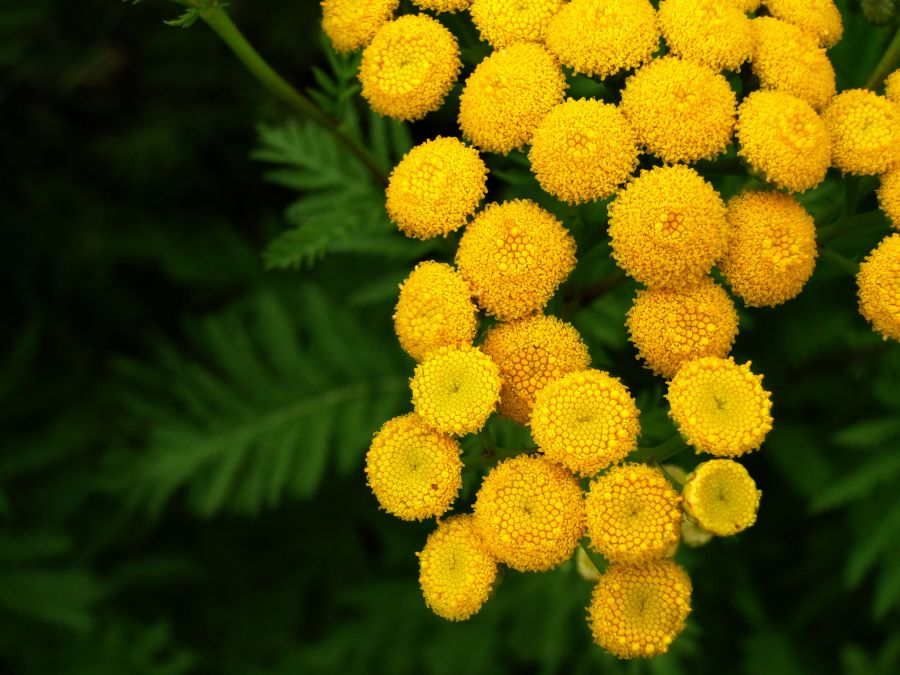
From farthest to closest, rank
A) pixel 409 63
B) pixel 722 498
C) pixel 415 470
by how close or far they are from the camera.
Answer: pixel 409 63
pixel 415 470
pixel 722 498

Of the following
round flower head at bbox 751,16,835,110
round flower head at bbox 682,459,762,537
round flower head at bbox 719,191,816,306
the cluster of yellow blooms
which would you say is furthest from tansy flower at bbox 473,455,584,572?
round flower head at bbox 751,16,835,110

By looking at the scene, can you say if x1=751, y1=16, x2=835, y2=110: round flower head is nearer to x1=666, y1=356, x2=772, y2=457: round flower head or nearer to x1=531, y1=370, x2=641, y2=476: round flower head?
x1=666, y1=356, x2=772, y2=457: round flower head

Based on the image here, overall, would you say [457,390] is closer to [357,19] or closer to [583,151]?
[583,151]

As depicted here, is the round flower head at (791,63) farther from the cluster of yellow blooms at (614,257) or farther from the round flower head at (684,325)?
the round flower head at (684,325)

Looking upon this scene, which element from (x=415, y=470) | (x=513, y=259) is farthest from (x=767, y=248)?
(x=415, y=470)

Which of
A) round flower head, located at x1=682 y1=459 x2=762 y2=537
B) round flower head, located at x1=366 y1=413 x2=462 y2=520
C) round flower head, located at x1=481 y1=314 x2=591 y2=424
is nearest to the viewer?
round flower head, located at x1=682 y1=459 x2=762 y2=537

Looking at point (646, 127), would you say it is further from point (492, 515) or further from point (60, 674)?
point (60, 674)

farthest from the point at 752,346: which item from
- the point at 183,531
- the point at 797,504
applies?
the point at 183,531
